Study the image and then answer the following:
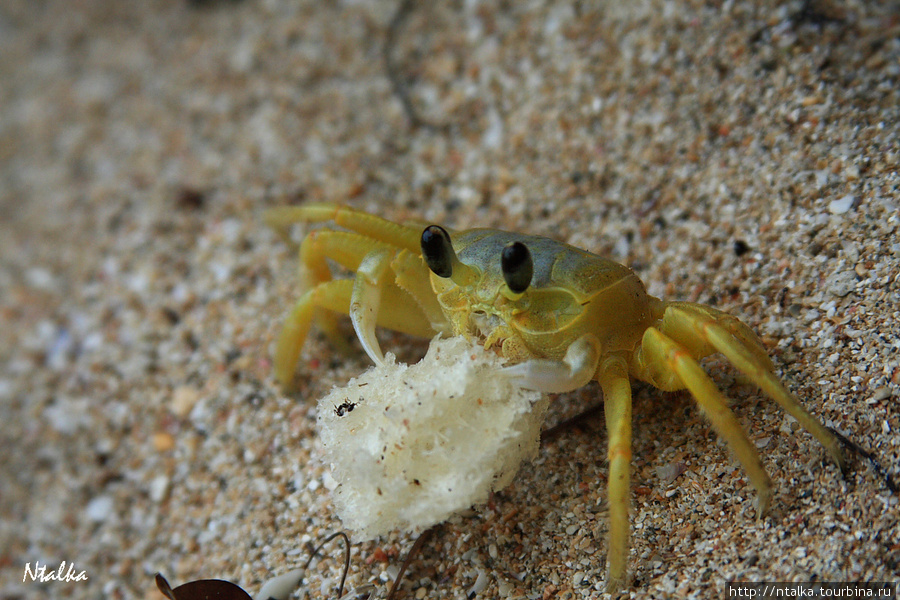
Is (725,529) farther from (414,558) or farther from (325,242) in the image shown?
(325,242)

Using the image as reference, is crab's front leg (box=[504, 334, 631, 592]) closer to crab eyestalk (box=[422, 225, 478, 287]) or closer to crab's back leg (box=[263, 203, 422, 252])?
crab eyestalk (box=[422, 225, 478, 287])

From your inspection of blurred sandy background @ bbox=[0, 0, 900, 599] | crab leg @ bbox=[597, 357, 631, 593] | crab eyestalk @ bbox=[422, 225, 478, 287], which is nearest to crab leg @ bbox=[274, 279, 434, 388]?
blurred sandy background @ bbox=[0, 0, 900, 599]

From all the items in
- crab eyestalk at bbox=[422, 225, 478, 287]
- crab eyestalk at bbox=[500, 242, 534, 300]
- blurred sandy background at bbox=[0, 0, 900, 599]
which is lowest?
blurred sandy background at bbox=[0, 0, 900, 599]

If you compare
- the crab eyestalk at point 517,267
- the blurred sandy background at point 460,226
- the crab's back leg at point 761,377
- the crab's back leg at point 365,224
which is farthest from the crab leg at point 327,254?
the crab's back leg at point 761,377

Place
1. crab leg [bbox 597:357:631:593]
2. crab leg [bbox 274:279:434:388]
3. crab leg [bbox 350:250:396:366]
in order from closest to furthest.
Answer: crab leg [bbox 597:357:631:593] → crab leg [bbox 350:250:396:366] → crab leg [bbox 274:279:434:388]

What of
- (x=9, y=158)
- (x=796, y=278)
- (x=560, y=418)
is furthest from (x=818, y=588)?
(x=9, y=158)

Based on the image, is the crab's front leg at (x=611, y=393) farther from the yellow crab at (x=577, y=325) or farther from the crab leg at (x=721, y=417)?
the crab leg at (x=721, y=417)

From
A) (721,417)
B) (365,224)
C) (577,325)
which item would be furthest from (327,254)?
(721,417)

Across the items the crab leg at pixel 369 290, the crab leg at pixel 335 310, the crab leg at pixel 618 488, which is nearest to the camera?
the crab leg at pixel 618 488
